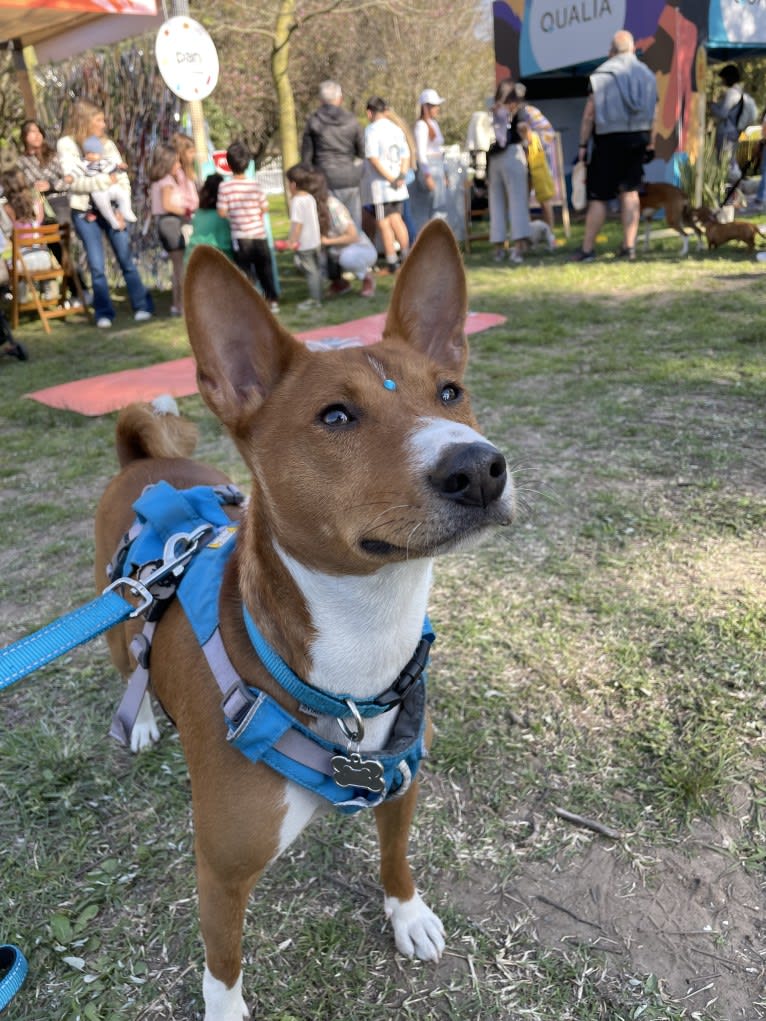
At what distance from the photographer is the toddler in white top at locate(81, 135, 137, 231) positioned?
9203 mm

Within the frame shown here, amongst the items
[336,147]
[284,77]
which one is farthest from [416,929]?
[284,77]

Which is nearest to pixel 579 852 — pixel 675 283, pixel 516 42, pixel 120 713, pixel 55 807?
pixel 120 713

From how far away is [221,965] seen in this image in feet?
5.97

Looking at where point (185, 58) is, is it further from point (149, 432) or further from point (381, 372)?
point (381, 372)

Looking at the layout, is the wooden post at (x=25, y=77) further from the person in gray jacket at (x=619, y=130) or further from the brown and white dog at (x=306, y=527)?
the brown and white dog at (x=306, y=527)

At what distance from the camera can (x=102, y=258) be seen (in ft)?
32.0

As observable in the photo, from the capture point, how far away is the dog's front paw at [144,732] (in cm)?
286

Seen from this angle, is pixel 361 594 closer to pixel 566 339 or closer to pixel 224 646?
pixel 224 646

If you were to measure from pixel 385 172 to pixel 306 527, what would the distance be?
384 inches

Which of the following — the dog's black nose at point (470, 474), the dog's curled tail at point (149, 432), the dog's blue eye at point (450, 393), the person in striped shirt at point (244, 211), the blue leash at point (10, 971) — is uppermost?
the person in striped shirt at point (244, 211)

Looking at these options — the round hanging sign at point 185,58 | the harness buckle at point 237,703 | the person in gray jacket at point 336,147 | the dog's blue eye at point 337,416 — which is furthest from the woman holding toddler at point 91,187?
the harness buckle at point 237,703

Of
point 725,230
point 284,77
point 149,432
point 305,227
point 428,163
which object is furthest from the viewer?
point 284,77

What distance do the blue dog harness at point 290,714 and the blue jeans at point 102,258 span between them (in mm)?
8671

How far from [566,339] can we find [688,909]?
239 inches
